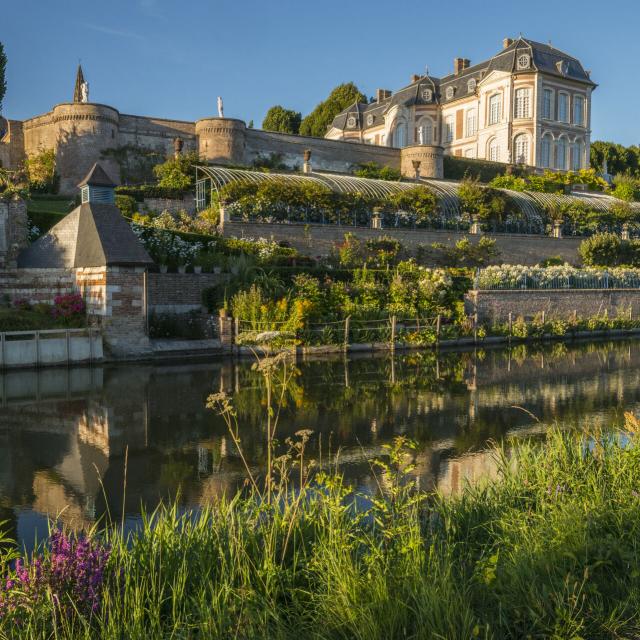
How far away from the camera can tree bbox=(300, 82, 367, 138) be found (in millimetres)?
69625

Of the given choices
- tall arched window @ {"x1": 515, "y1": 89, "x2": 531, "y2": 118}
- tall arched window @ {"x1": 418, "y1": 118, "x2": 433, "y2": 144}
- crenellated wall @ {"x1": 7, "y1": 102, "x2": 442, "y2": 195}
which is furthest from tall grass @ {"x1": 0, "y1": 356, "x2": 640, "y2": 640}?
tall arched window @ {"x1": 418, "y1": 118, "x2": 433, "y2": 144}

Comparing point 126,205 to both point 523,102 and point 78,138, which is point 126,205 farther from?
point 523,102

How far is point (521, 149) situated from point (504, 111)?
11.3 feet

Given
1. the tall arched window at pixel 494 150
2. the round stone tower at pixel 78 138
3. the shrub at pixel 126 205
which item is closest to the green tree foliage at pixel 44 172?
the round stone tower at pixel 78 138

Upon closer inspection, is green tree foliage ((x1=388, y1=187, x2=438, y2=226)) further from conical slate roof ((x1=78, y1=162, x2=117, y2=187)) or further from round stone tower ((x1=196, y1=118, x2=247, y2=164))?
conical slate roof ((x1=78, y1=162, x2=117, y2=187))

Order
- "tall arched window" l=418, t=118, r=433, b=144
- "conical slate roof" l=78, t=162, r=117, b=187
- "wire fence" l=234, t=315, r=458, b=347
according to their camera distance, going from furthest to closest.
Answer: "tall arched window" l=418, t=118, r=433, b=144, "wire fence" l=234, t=315, r=458, b=347, "conical slate roof" l=78, t=162, r=117, b=187

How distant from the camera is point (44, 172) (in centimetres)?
3681

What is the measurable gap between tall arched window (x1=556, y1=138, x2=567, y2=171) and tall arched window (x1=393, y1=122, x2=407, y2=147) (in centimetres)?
1279

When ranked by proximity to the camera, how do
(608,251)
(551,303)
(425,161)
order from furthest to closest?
(425,161) → (608,251) → (551,303)

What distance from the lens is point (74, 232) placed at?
18641mm

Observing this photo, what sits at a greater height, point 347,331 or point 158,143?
point 158,143

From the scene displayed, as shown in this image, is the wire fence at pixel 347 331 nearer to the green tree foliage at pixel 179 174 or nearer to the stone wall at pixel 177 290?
the stone wall at pixel 177 290

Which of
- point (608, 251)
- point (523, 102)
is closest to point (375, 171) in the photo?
point (608, 251)

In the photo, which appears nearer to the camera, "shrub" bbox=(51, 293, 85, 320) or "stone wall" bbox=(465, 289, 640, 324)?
"shrub" bbox=(51, 293, 85, 320)
